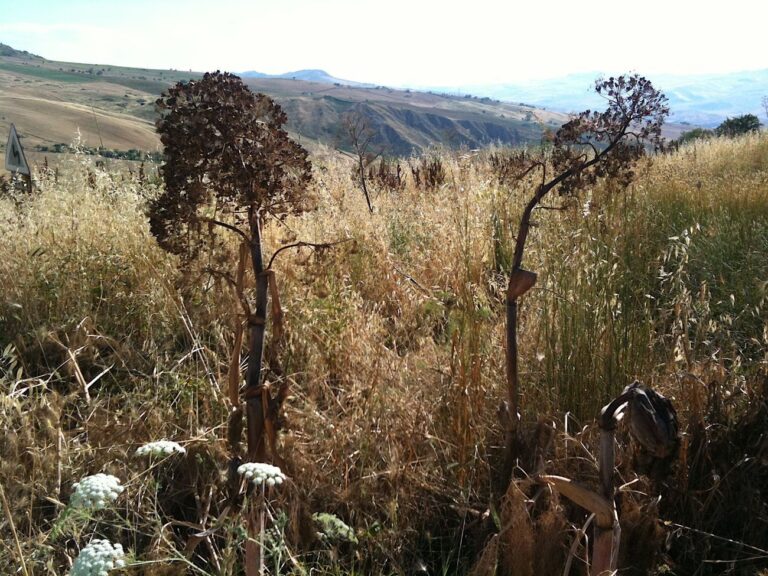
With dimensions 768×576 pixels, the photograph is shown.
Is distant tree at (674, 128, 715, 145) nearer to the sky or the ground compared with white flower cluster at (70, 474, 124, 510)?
nearer to the sky

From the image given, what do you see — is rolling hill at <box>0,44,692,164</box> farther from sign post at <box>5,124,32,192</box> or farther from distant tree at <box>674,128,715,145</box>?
sign post at <box>5,124,32,192</box>

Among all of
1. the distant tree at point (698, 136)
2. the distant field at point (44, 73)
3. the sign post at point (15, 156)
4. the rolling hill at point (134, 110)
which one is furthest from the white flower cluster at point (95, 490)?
the distant field at point (44, 73)

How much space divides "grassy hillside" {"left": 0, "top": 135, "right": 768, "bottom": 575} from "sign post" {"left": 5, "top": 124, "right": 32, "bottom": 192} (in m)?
1.86

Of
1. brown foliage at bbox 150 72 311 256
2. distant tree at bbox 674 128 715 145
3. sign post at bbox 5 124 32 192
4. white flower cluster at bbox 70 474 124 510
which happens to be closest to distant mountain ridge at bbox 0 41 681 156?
distant tree at bbox 674 128 715 145

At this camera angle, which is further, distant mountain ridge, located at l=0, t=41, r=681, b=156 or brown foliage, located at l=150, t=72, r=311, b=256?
distant mountain ridge, located at l=0, t=41, r=681, b=156

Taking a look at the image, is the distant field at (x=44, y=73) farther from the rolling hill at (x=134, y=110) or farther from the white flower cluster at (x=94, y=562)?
the white flower cluster at (x=94, y=562)

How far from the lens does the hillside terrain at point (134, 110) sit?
53781 mm

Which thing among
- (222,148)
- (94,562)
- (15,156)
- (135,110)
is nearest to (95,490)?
(94,562)

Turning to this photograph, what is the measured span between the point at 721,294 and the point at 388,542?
2.69 m

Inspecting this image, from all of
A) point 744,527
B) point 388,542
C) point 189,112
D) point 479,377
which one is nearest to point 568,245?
point 479,377

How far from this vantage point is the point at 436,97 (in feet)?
501

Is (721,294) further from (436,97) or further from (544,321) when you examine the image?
(436,97)

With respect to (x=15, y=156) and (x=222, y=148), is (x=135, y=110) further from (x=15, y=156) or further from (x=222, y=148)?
(x=222, y=148)

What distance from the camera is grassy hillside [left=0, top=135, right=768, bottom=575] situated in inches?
67.6
